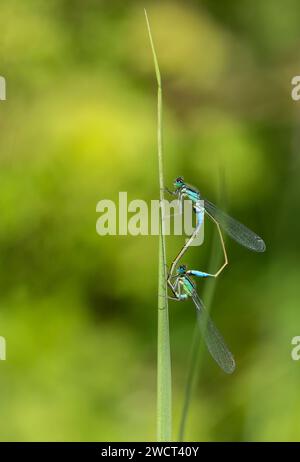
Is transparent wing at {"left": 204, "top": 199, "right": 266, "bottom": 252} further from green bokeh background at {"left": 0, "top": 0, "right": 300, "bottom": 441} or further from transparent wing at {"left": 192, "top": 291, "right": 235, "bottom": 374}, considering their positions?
transparent wing at {"left": 192, "top": 291, "right": 235, "bottom": 374}

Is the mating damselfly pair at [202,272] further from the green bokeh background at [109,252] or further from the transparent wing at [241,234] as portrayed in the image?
the green bokeh background at [109,252]

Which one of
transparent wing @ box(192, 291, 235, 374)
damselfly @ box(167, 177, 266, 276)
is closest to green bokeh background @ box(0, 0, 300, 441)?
damselfly @ box(167, 177, 266, 276)

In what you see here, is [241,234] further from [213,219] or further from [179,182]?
[179,182]

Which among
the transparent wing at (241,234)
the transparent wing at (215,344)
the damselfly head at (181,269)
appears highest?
the transparent wing at (241,234)

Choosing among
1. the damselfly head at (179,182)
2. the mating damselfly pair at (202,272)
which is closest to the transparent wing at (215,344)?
the mating damselfly pair at (202,272)

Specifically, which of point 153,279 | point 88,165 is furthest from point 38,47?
point 153,279

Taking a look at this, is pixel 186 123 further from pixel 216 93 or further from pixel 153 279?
pixel 153 279
